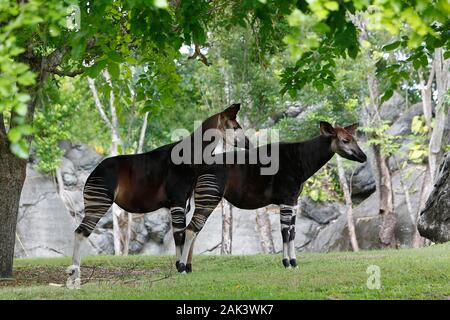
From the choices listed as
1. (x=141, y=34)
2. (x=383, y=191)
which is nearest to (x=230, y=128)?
(x=141, y=34)

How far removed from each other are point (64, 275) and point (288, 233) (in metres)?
3.20

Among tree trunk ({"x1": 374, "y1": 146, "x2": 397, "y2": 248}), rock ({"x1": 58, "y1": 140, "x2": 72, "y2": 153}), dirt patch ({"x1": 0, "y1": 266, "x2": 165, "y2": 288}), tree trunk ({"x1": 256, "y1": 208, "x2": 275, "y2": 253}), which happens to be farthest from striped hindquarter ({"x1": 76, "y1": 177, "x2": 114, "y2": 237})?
rock ({"x1": 58, "y1": 140, "x2": 72, "y2": 153})

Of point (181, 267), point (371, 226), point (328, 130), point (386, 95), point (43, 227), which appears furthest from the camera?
point (43, 227)

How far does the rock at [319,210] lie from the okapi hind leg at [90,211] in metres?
15.7

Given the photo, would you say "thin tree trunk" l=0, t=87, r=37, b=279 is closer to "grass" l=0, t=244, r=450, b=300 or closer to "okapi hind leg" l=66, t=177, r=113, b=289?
"grass" l=0, t=244, r=450, b=300

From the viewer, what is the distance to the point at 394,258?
920 centimetres

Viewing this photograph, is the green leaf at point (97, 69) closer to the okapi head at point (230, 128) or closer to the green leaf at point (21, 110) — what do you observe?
the green leaf at point (21, 110)

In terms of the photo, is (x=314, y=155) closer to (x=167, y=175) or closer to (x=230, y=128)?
(x=230, y=128)

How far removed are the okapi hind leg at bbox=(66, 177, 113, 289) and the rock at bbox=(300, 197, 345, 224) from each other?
1572 centimetres

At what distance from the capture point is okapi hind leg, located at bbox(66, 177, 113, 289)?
23.6 ft

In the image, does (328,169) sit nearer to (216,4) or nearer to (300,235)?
(300,235)

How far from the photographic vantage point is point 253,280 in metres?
7.29

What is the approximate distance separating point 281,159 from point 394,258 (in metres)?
2.26
